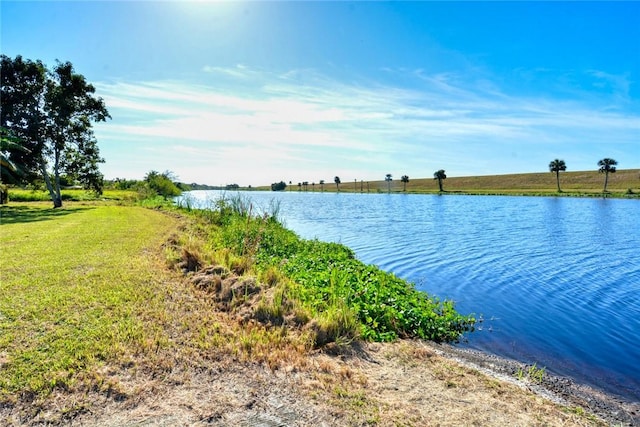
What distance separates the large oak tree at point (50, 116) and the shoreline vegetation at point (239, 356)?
22.0 metres

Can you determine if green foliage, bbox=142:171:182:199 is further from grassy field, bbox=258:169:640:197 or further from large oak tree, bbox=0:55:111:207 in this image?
grassy field, bbox=258:169:640:197

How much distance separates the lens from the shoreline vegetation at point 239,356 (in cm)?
379

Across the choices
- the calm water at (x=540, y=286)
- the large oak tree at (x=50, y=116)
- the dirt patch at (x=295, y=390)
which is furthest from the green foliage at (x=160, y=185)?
the dirt patch at (x=295, y=390)

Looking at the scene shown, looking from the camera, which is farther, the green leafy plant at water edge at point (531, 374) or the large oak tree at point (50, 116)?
the large oak tree at point (50, 116)

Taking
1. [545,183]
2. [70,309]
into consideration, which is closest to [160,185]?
[70,309]

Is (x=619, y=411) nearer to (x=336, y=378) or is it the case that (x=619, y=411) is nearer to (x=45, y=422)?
(x=336, y=378)

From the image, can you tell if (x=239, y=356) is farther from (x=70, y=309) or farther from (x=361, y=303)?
(x=70, y=309)

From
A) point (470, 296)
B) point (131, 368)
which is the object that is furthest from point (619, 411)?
point (131, 368)

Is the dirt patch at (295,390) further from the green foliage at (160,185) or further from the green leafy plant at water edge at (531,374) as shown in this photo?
the green foliage at (160,185)

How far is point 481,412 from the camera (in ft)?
13.1

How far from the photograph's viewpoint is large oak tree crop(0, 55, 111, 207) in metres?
24.4

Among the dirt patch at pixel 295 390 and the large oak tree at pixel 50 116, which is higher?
the large oak tree at pixel 50 116

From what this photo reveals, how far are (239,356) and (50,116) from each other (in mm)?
29356

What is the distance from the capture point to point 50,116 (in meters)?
26.0
